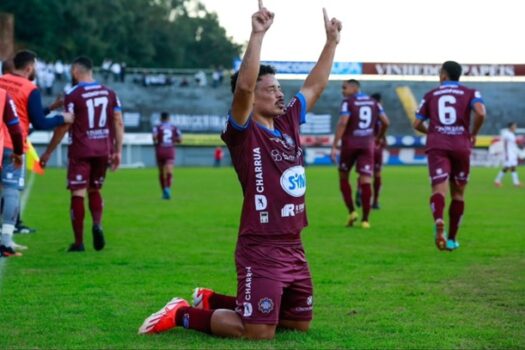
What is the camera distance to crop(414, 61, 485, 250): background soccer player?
11086mm

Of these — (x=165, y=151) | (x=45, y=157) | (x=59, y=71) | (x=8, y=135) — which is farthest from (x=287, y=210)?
(x=59, y=71)

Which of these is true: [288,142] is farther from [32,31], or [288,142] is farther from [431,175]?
[32,31]

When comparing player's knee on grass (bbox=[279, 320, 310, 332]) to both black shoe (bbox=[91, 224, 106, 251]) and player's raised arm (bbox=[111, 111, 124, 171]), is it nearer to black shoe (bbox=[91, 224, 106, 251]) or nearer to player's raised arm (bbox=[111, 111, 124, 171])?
black shoe (bbox=[91, 224, 106, 251])

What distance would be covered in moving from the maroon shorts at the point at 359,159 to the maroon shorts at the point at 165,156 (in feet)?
29.3

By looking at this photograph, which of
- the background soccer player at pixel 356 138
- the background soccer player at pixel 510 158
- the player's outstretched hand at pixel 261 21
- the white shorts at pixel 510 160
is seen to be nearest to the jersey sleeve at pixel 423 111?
the background soccer player at pixel 356 138

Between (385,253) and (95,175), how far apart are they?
11.8 feet

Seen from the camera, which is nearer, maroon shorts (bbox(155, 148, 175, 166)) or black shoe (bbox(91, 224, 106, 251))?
black shoe (bbox(91, 224, 106, 251))

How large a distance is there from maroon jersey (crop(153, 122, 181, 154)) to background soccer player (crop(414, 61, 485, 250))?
44.1 feet

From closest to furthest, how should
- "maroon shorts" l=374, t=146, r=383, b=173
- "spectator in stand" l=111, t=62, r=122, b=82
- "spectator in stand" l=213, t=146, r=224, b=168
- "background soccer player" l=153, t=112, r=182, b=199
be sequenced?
"maroon shorts" l=374, t=146, r=383, b=173 → "background soccer player" l=153, t=112, r=182, b=199 → "spectator in stand" l=213, t=146, r=224, b=168 → "spectator in stand" l=111, t=62, r=122, b=82

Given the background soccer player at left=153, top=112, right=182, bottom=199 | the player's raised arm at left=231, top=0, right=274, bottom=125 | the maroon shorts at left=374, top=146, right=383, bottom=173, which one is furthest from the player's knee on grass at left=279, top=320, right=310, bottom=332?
the background soccer player at left=153, top=112, right=182, bottom=199

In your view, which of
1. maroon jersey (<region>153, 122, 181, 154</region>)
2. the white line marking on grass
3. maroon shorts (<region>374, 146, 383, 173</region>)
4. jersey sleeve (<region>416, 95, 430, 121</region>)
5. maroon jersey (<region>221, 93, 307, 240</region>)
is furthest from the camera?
maroon jersey (<region>153, 122, 181, 154</region>)

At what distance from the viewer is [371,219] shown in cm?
1655

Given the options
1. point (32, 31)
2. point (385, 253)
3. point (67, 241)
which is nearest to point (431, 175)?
point (385, 253)

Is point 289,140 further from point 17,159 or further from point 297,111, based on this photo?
point 17,159
